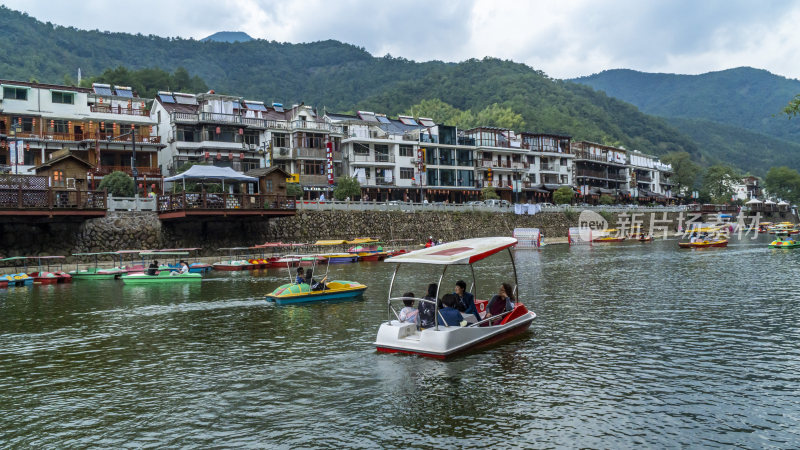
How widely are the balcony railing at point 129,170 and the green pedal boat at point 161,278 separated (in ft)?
82.4

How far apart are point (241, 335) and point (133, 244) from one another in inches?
1240

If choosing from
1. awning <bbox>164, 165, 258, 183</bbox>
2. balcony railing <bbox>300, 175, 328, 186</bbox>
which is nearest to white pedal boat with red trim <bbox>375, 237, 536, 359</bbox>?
awning <bbox>164, 165, 258, 183</bbox>

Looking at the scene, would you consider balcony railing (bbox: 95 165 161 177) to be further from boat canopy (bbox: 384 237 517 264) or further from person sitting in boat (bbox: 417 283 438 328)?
person sitting in boat (bbox: 417 283 438 328)

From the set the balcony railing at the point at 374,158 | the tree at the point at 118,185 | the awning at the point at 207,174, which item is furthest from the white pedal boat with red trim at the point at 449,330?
the balcony railing at the point at 374,158

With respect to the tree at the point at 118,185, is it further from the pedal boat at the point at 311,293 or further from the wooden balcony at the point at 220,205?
the pedal boat at the point at 311,293

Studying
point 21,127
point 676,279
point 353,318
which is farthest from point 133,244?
point 676,279

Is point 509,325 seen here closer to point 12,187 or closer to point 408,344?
point 408,344

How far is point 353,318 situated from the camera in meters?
22.4

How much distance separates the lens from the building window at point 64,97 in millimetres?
60016

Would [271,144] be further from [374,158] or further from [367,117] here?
[367,117]

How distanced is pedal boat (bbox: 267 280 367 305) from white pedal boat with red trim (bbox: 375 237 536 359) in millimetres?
9887

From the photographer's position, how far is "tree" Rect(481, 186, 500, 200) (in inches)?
3477

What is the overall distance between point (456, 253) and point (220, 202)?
34.1 metres

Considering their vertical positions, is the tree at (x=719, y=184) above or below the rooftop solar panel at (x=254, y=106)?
below
